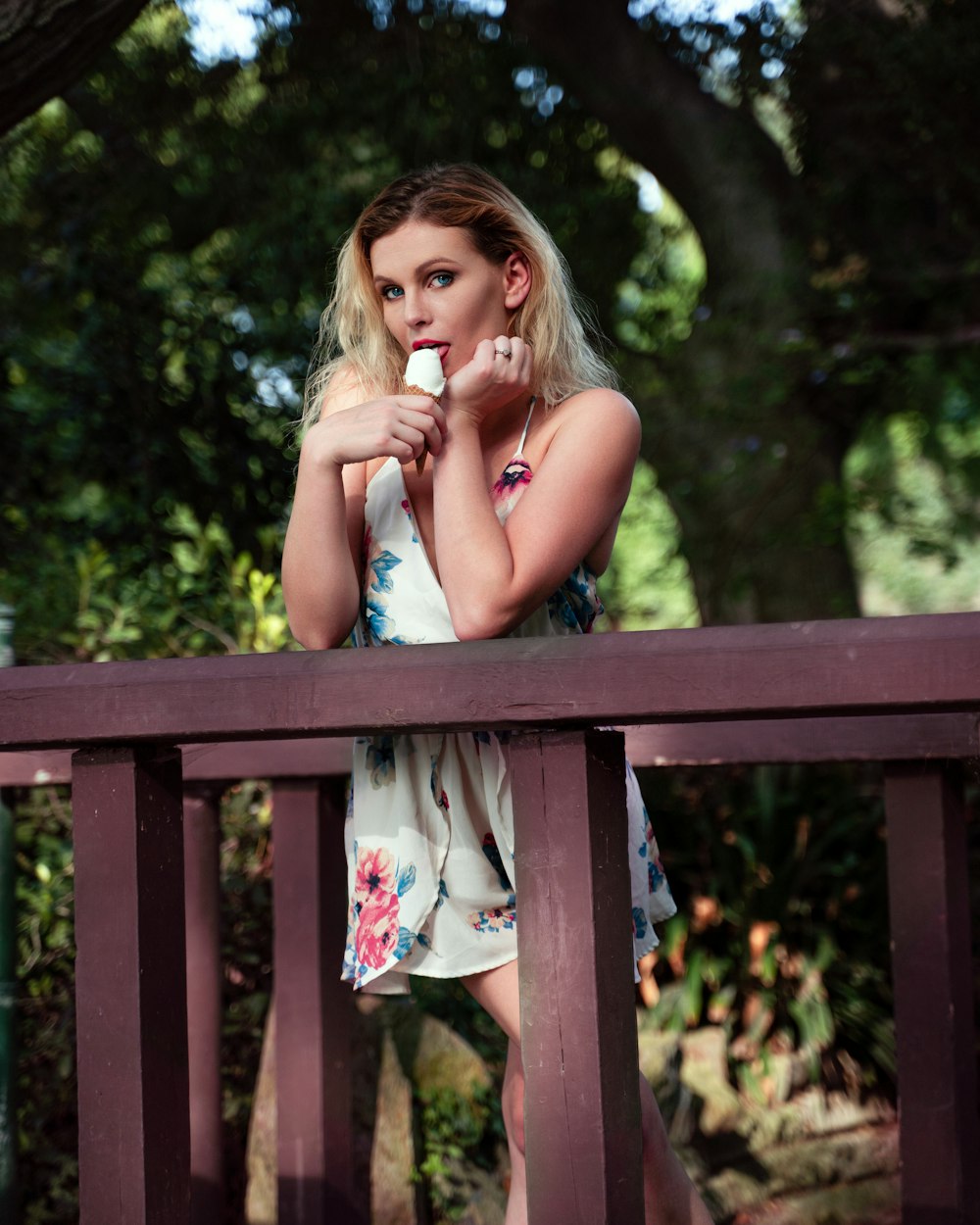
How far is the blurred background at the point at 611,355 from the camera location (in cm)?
421

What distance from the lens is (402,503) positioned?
6.49 feet

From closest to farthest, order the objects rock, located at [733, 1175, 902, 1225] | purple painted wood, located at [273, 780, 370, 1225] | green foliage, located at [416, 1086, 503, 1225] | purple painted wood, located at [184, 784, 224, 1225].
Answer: purple painted wood, located at [273, 780, 370, 1225]
purple painted wood, located at [184, 784, 224, 1225]
green foliage, located at [416, 1086, 503, 1225]
rock, located at [733, 1175, 902, 1225]

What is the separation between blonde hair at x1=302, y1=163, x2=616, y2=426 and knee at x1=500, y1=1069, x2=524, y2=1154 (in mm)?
1016

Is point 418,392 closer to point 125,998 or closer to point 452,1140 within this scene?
point 125,998

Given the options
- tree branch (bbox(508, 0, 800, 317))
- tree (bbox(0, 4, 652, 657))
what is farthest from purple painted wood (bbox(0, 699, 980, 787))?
tree branch (bbox(508, 0, 800, 317))

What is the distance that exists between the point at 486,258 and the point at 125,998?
1.15 meters

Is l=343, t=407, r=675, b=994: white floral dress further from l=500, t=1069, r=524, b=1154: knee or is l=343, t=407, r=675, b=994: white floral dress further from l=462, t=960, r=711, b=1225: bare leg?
l=500, t=1069, r=524, b=1154: knee

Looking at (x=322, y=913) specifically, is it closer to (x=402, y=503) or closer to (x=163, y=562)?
(x=402, y=503)

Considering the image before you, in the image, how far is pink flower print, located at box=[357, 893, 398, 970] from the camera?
1.84m

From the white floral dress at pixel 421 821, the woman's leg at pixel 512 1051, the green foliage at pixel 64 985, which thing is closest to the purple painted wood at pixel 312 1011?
the green foliage at pixel 64 985

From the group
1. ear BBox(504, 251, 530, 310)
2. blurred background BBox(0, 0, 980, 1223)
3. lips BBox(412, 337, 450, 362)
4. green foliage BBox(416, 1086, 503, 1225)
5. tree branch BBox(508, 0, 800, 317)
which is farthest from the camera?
tree branch BBox(508, 0, 800, 317)

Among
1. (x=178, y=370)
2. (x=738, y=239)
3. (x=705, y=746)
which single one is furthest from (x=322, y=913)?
(x=738, y=239)

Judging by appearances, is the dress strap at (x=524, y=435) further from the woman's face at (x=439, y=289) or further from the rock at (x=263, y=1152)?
the rock at (x=263, y=1152)

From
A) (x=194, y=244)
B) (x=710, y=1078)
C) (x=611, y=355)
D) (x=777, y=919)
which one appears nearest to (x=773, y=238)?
(x=611, y=355)
